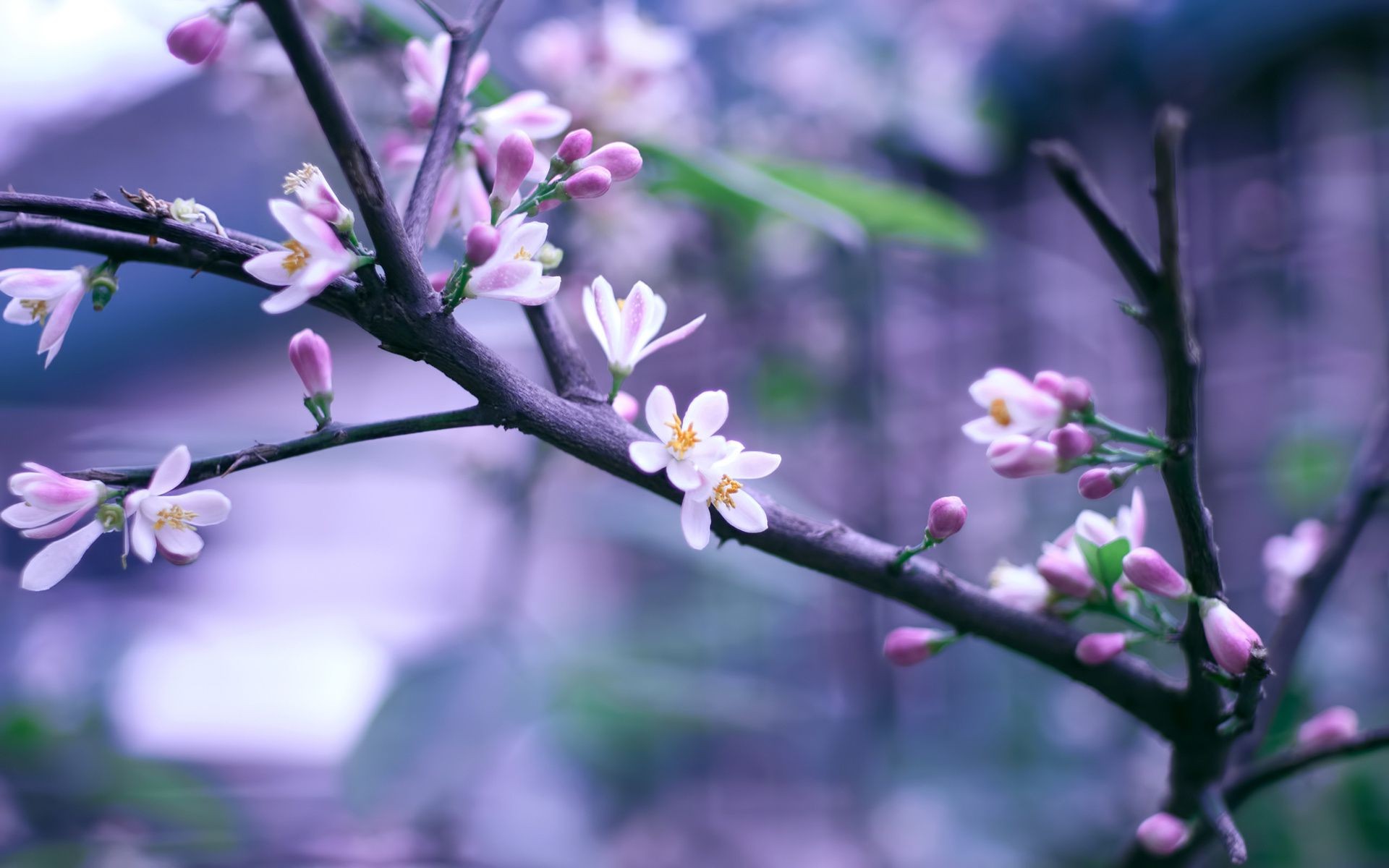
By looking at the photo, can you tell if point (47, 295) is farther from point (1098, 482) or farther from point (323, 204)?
point (1098, 482)

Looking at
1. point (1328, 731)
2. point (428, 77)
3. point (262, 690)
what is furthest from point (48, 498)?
point (262, 690)

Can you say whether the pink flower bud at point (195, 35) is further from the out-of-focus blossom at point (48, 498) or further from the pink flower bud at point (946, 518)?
the pink flower bud at point (946, 518)

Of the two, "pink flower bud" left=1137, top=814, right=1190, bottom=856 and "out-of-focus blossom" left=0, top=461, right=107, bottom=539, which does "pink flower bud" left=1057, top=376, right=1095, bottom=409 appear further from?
"out-of-focus blossom" left=0, top=461, right=107, bottom=539

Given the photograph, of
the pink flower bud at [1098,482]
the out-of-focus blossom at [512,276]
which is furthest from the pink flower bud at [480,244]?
the pink flower bud at [1098,482]

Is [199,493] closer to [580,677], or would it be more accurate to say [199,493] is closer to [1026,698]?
[580,677]

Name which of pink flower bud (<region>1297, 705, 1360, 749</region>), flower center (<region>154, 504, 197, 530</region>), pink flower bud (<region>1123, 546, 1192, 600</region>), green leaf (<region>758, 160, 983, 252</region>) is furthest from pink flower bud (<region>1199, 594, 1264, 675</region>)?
green leaf (<region>758, 160, 983, 252</region>)
